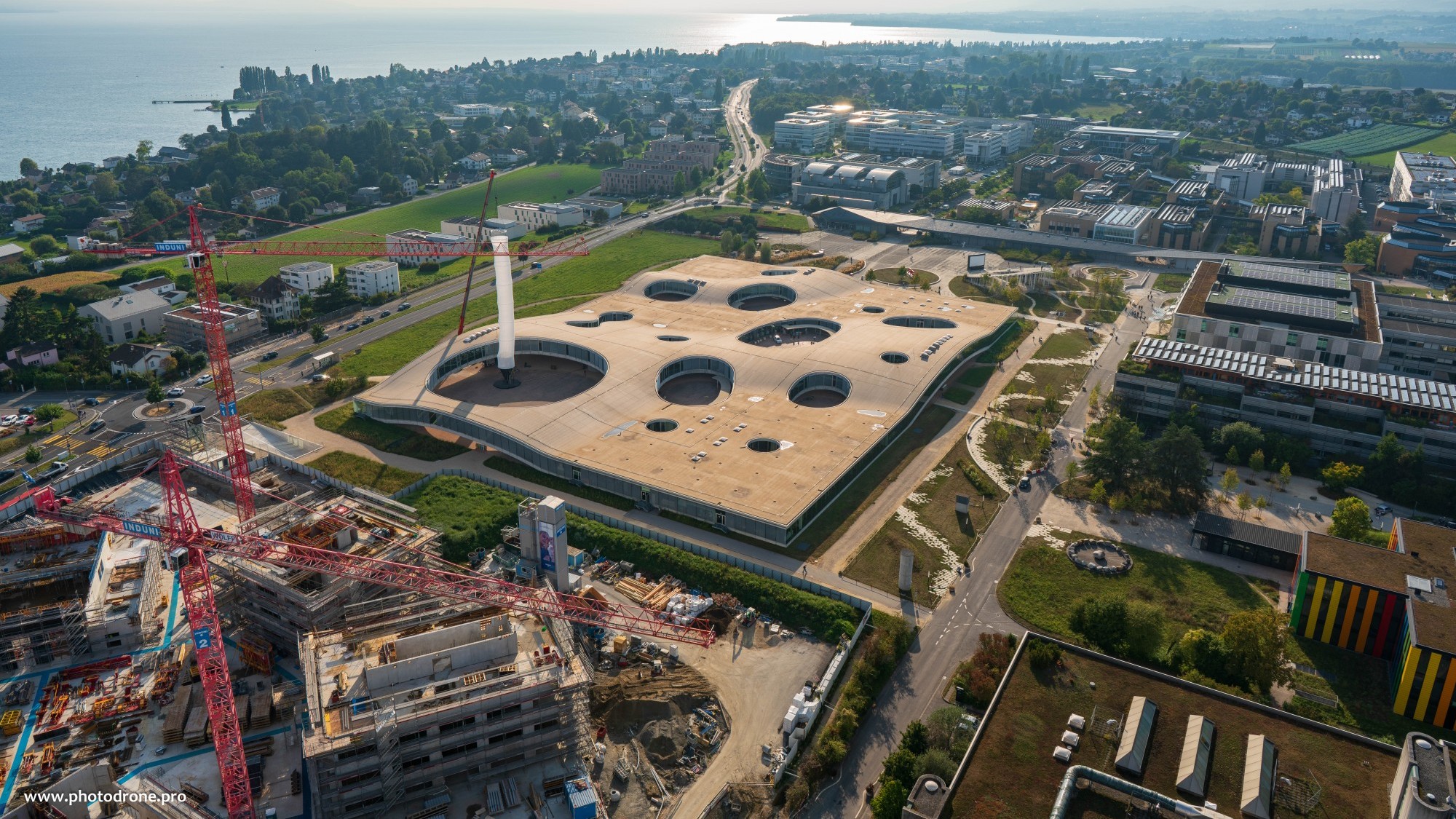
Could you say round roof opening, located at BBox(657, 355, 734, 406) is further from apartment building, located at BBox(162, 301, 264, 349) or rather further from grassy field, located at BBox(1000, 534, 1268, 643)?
apartment building, located at BBox(162, 301, 264, 349)

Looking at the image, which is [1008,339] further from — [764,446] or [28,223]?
[28,223]

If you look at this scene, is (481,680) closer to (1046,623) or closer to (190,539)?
(190,539)

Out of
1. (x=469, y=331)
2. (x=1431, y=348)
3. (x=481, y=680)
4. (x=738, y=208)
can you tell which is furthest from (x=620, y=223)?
(x=481, y=680)

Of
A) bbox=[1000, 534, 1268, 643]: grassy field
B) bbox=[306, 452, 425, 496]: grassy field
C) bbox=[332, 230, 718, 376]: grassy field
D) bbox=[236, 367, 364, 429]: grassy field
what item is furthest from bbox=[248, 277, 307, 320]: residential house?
bbox=[1000, 534, 1268, 643]: grassy field

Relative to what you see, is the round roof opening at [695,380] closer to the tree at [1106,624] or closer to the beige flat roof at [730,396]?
the beige flat roof at [730,396]

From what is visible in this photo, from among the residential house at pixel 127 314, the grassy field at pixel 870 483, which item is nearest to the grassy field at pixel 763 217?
the grassy field at pixel 870 483

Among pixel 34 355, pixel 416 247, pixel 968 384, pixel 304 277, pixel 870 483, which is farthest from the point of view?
pixel 416 247

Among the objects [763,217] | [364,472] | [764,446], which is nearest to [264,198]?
[763,217]
